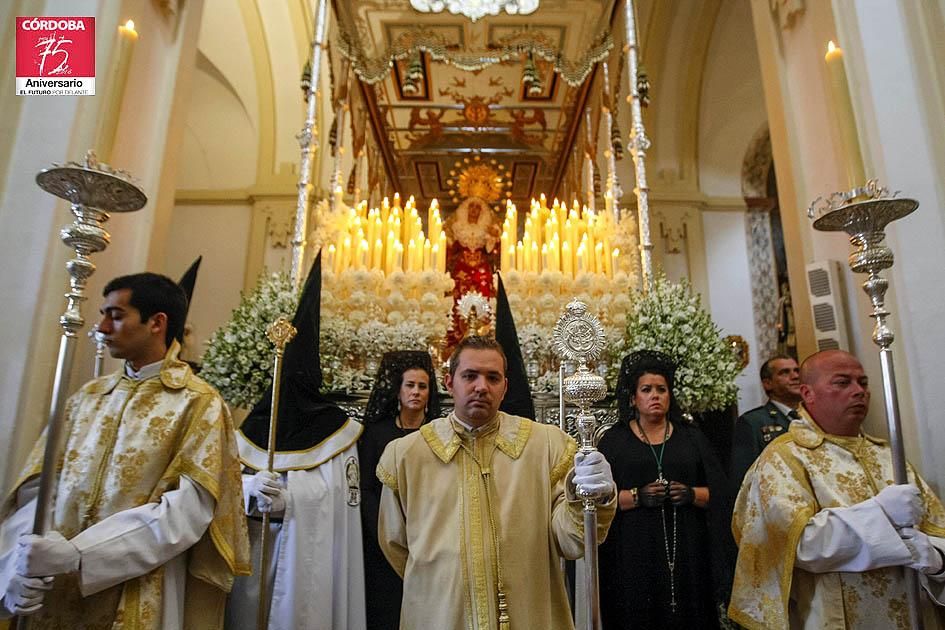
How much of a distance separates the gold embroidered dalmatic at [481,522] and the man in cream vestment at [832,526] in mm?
709

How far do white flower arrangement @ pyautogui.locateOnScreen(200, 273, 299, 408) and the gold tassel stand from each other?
7.61 ft

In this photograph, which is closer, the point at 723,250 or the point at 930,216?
the point at 930,216

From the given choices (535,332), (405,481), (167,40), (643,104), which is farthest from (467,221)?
(405,481)

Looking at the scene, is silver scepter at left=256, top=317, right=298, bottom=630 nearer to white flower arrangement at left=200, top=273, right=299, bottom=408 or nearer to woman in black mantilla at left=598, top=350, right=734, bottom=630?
white flower arrangement at left=200, top=273, right=299, bottom=408

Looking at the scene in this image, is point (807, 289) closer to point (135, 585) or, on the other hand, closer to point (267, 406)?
point (267, 406)

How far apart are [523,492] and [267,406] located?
1.51m

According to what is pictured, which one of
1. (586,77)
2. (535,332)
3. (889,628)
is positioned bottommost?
(889,628)

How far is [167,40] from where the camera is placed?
4398mm

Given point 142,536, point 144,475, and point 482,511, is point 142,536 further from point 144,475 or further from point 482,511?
point 482,511

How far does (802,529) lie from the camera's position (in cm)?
225

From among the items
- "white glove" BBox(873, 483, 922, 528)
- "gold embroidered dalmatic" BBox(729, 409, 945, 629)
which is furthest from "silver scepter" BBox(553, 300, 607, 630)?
"white glove" BBox(873, 483, 922, 528)

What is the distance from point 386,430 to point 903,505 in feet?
6.93

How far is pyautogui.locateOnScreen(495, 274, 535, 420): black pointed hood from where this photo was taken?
136 inches

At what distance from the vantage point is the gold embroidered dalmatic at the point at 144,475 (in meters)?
2.02
